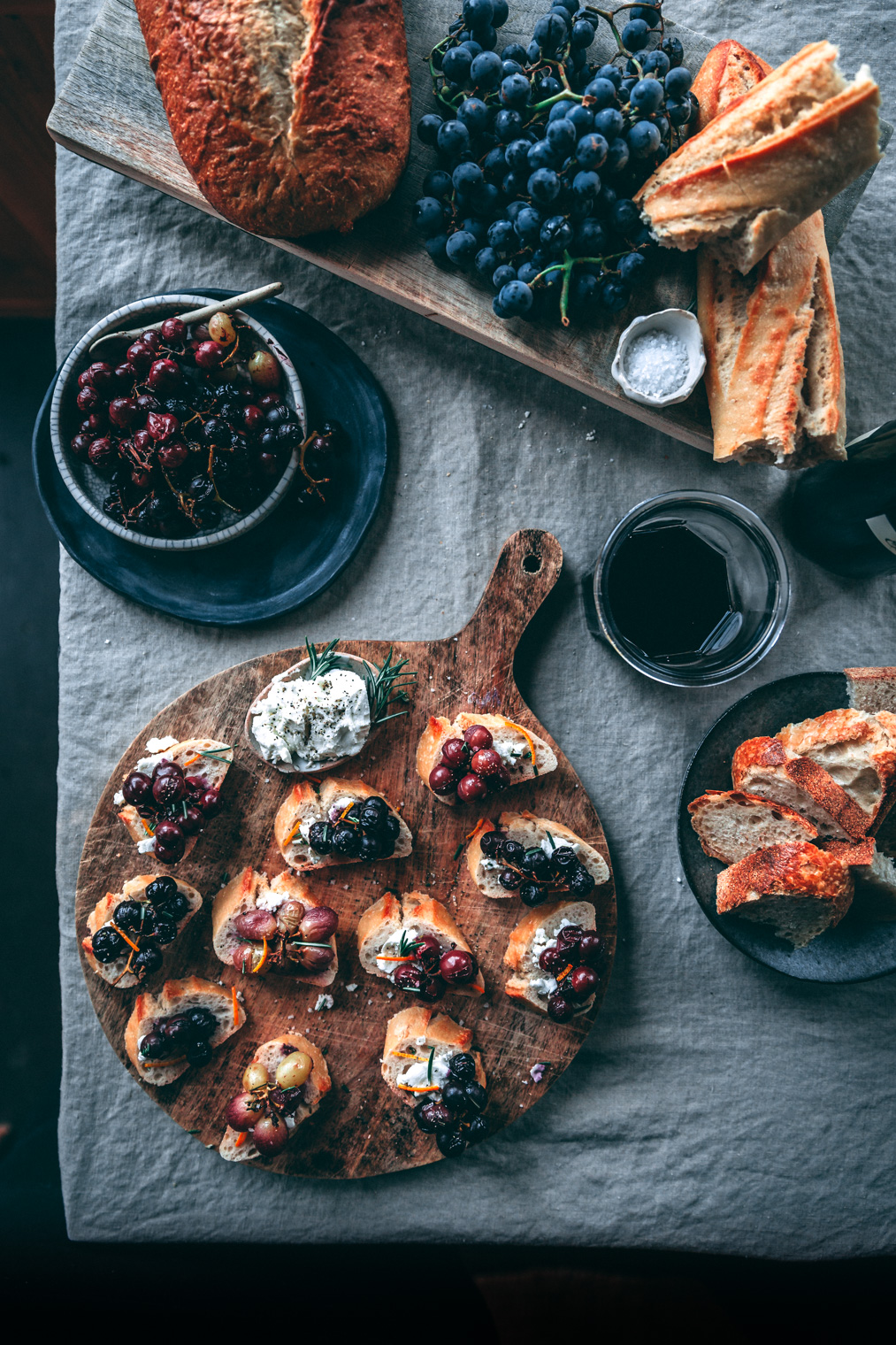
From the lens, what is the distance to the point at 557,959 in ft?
5.58

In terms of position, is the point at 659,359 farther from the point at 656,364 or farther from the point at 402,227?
the point at 402,227

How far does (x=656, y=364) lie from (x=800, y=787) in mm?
941

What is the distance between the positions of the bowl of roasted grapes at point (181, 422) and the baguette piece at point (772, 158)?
0.87m

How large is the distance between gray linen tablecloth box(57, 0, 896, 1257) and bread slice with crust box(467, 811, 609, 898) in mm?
151

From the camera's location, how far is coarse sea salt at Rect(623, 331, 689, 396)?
1655 millimetres

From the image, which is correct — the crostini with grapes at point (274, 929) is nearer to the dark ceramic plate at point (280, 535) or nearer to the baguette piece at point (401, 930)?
the baguette piece at point (401, 930)

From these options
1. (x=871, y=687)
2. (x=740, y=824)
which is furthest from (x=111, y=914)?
(x=871, y=687)

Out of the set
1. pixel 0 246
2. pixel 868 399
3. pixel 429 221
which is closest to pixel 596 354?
pixel 429 221

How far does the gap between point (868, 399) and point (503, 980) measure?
1.63 metres

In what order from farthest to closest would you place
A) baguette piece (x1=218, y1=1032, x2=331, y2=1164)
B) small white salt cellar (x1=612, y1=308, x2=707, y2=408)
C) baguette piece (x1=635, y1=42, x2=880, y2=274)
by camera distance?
baguette piece (x1=218, y1=1032, x2=331, y2=1164) < small white salt cellar (x1=612, y1=308, x2=707, y2=408) < baguette piece (x1=635, y1=42, x2=880, y2=274)

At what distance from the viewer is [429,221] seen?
5.31ft

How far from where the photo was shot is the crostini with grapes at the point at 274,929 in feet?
5.54

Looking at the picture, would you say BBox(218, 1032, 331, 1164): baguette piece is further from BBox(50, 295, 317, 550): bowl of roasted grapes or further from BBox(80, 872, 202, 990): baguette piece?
BBox(50, 295, 317, 550): bowl of roasted grapes

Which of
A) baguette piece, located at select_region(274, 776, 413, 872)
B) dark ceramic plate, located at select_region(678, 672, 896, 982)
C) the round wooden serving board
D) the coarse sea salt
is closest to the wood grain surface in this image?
the coarse sea salt
